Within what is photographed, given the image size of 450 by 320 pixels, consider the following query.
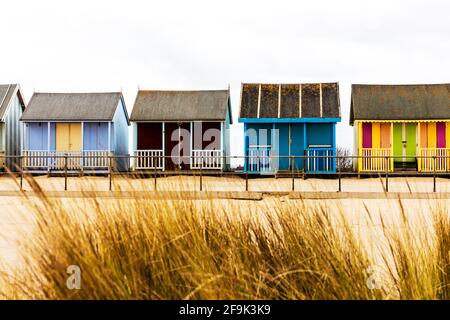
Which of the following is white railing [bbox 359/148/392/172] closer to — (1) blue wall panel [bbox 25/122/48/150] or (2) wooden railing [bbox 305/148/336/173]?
(2) wooden railing [bbox 305/148/336/173]

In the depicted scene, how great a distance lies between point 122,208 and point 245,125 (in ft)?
73.4

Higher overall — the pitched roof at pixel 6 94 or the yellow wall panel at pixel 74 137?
the pitched roof at pixel 6 94

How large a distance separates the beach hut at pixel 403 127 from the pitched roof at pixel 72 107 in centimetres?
1251

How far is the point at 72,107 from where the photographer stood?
1153 inches

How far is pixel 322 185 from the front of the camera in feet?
69.9

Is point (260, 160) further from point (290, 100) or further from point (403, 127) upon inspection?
point (403, 127)

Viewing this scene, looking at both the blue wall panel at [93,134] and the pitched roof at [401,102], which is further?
the blue wall panel at [93,134]

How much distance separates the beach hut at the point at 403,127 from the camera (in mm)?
26922

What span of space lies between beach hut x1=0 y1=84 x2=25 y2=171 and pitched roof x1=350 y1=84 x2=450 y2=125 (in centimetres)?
1806

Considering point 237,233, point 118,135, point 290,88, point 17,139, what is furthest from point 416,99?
point 237,233

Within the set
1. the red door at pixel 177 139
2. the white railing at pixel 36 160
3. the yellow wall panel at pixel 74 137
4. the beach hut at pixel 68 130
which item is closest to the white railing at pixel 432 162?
the red door at pixel 177 139

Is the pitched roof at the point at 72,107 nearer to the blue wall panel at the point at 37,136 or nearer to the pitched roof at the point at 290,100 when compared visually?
the blue wall panel at the point at 37,136
